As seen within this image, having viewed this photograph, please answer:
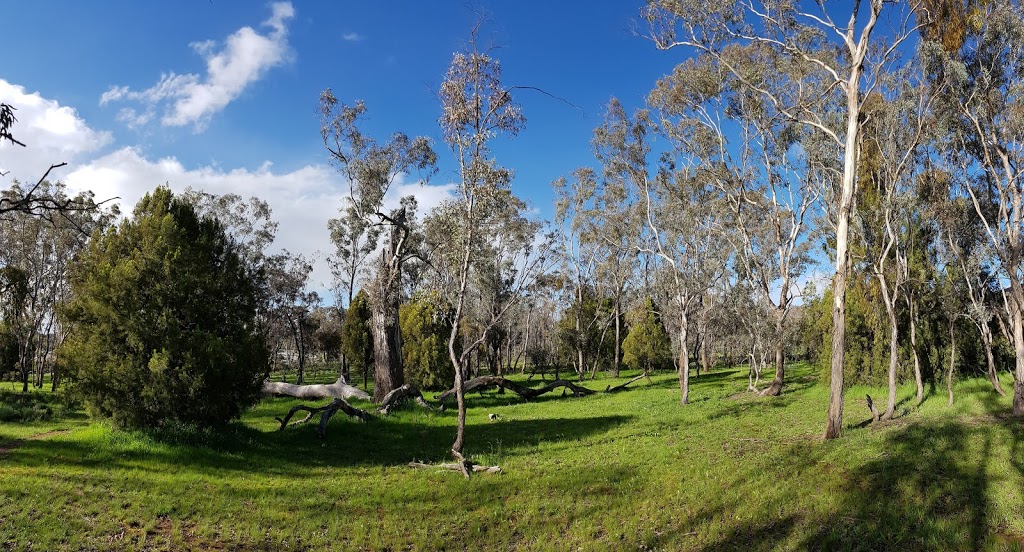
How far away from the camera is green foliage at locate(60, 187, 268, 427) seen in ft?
41.9

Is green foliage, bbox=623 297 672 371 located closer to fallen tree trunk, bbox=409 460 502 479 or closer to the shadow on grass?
the shadow on grass

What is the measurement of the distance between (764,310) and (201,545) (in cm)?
2839

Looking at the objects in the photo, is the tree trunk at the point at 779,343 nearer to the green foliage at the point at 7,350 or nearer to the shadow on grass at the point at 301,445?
the shadow on grass at the point at 301,445

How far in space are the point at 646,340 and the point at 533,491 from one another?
125ft

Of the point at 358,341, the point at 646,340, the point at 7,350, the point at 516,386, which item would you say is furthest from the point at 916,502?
the point at 7,350

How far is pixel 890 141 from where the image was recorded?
19.4m

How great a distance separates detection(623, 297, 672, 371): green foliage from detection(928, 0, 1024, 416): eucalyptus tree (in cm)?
2846

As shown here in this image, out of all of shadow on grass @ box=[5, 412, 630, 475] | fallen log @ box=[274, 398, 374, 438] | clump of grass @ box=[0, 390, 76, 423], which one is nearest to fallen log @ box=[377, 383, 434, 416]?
shadow on grass @ box=[5, 412, 630, 475]

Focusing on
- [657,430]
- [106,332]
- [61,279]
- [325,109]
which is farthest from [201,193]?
[657,430]

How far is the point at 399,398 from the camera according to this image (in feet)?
71.2

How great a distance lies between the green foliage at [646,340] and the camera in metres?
47.2

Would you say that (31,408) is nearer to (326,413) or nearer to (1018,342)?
(326,413)

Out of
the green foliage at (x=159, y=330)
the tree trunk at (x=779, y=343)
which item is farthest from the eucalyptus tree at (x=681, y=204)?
the green foliage at (x=159, y=330)

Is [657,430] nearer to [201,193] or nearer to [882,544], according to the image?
[882,544]
